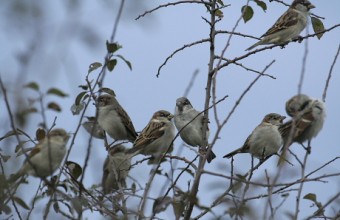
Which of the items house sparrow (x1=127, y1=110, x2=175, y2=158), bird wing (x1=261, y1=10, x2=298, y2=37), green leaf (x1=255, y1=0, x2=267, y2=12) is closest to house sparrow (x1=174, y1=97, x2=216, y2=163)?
house sparrow (x1=127, y1=110, x2=175, y2=158)

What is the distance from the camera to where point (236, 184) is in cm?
360

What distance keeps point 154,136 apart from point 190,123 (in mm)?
745

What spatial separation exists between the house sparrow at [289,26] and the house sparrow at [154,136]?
1.65m

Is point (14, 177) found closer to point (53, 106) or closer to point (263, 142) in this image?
point (53, 106)

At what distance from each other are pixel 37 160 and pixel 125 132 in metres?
3.71

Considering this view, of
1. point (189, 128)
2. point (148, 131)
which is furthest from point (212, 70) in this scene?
point (189, 128)

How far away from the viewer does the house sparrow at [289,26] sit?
7605mm

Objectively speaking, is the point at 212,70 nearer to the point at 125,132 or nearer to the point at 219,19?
the point at 219,19

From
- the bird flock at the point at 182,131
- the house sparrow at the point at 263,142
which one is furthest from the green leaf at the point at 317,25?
the house sparrow at the point at 263,142

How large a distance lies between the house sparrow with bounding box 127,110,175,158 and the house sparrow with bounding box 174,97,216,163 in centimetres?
35

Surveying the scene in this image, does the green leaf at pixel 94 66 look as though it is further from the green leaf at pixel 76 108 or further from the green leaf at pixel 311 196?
the green leaf at pixel 311 196

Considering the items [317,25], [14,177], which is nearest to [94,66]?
[14,177]

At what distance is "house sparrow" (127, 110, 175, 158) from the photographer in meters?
6.10

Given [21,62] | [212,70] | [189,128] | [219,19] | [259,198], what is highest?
[189,128]
